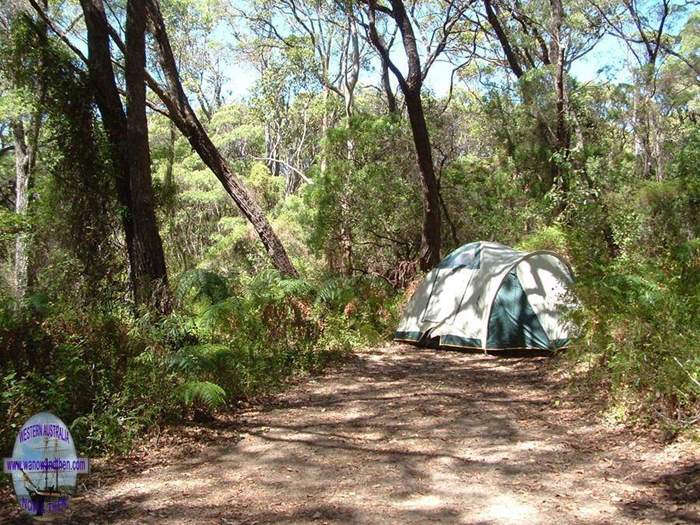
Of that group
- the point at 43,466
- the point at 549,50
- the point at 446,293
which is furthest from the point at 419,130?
the point at 43,466

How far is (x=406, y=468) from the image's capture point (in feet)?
15.3

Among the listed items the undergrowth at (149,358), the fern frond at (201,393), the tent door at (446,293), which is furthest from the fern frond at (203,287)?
the tent door at (446,293)

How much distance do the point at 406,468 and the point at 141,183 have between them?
17.7 feet

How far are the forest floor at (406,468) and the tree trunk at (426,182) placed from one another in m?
6.68

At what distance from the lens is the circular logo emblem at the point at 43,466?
366 centimetres

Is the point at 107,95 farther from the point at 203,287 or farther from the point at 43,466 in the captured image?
the point at 43,466

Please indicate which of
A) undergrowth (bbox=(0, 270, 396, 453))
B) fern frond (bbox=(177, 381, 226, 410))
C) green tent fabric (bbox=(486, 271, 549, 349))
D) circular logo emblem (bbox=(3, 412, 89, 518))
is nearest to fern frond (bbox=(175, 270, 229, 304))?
undergrowth (bbox=(0, 270, 396, 453))

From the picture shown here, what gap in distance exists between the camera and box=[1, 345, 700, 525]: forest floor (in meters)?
3.81

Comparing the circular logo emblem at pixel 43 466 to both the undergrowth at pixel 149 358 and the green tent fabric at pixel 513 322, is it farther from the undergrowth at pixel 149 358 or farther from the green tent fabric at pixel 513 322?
the green tent fabric at pixel 513 322

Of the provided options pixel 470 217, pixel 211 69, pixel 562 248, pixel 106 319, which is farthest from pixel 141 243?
pixel 211 69

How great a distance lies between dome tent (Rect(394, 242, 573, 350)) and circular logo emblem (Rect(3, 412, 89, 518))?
6705 millimetres

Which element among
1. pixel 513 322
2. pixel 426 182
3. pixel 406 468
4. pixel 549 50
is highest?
pixel 549 50

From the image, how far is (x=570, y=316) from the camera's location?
24.6 feet

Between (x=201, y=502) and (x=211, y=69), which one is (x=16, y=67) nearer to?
(x=201, y=502)
